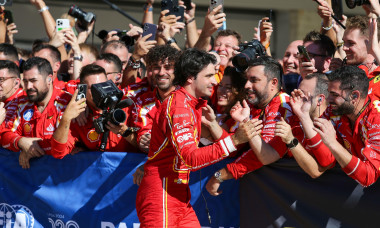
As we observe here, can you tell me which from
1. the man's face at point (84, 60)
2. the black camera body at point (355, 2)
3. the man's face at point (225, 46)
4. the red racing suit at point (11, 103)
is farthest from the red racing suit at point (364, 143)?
the man's face at point (84, 60)

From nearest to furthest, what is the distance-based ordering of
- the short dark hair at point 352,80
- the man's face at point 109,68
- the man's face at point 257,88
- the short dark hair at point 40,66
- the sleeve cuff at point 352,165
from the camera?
the sleeve cuff at point 352,165 < the short dark hair at point 352,80 < the man's face at point 257,88 < the short dark hair at point 40,66 < the man's face at point 109,68

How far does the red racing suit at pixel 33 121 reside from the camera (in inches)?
254

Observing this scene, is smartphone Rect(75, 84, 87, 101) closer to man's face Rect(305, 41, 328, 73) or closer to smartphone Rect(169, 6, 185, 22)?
smartphone Rect(169, 6, 185, 22)

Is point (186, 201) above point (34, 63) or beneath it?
beneath

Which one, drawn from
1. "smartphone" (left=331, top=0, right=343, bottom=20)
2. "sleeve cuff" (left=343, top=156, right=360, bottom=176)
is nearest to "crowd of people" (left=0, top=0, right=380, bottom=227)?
"sleeve cuff" (left=343, top=156, right=360, bottom=176)

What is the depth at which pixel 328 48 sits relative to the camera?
630 centimetres

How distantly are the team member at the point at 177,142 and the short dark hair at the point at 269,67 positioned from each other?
62 cm

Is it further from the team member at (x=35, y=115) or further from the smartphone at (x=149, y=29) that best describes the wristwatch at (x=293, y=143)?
the smartphone at (x=149, y=29)

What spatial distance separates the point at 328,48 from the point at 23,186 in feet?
11.6

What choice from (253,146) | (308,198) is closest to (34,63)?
(253,146)

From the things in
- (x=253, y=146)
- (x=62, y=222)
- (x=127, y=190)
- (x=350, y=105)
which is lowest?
(x=62, y=222)

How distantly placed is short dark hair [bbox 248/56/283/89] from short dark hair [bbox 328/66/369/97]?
2.78 ft

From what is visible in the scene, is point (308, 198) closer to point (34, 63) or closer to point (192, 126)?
point (192, 126)

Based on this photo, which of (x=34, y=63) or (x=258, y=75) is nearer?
(x=258, y=75)
